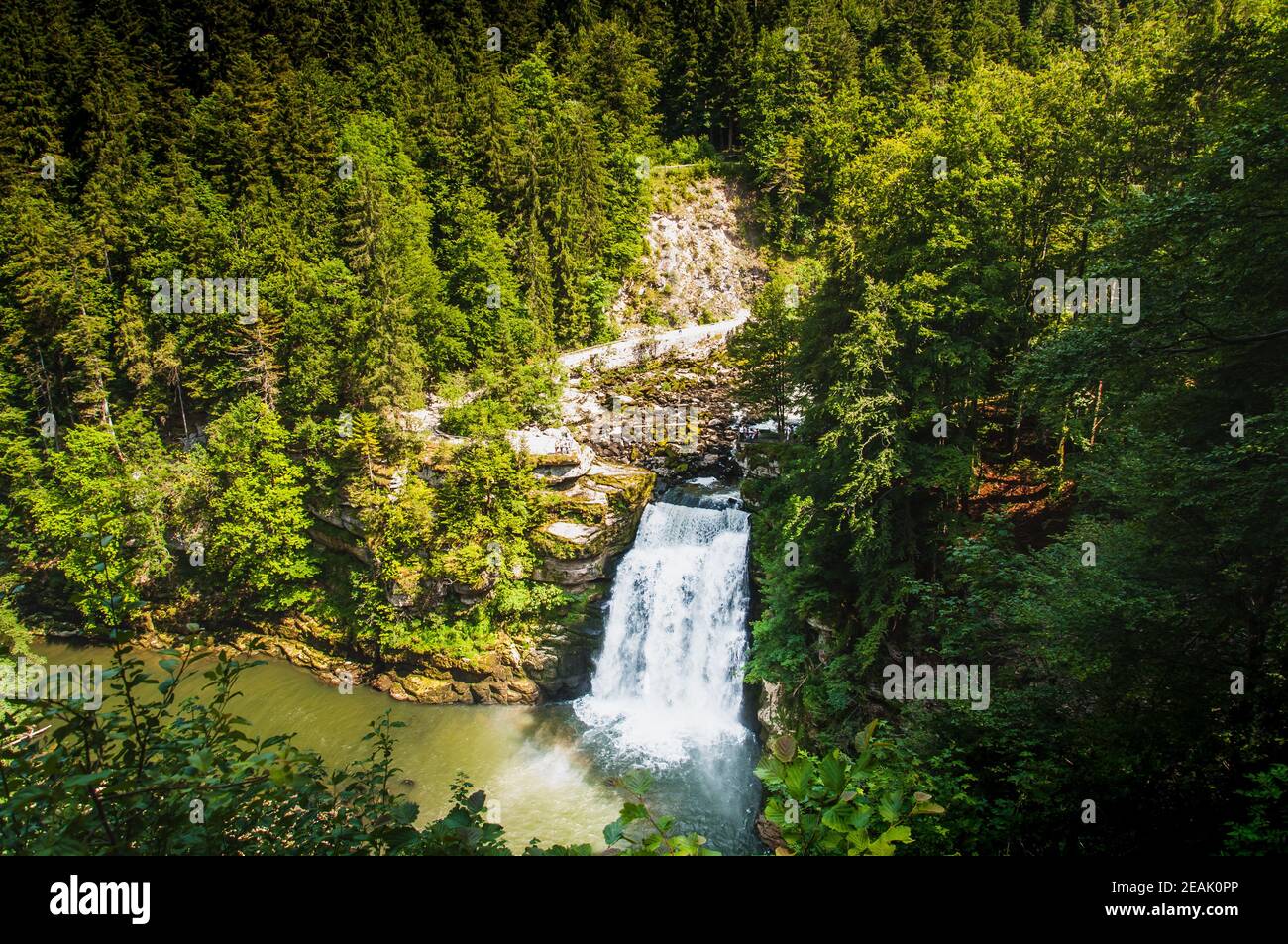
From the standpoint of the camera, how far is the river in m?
15.9

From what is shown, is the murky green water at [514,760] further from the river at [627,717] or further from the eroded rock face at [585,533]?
the eroded rock face at [585,533]

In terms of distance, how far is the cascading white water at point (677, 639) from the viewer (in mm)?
19141

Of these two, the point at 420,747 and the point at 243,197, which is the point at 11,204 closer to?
the point at 243,197

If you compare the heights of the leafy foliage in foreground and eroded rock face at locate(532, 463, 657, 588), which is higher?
the leafy foliage in foreground

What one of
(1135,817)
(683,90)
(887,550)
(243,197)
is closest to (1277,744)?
(1135,817)

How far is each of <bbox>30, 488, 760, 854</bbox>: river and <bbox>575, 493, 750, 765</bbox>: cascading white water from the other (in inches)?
1.5

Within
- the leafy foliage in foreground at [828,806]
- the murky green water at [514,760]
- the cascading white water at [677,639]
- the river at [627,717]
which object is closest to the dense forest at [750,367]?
the leafy foliage in foreground at [828,806]

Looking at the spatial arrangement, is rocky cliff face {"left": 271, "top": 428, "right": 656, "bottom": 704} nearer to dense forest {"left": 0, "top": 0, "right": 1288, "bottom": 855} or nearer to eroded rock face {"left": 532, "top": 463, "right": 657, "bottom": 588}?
eroded rock face {"left": 532, "top": 463, "right": 657, "bottom": 588}

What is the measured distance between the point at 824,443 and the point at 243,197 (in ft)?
97.0

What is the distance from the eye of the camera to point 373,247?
23344 mm

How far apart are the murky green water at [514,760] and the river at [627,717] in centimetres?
4

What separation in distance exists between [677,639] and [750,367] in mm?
10274

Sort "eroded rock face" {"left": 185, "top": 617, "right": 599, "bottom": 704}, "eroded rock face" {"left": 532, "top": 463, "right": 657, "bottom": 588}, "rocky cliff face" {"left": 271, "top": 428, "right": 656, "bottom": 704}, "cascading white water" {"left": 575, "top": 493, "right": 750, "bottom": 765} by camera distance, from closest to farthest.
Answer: "cascading white water" {"left": 575, "top": 493, "right": 750, "bottom": 765}, "eroded rock face" {"left": 185, "top": 617, "right": 599, "bottom": 704}, "rocky cliff face" {"left": 271, "top": 428, "right": 656, "bottom": 704}, "eroded rock face" {"left": 532, "top": 463, "right": 657, "bottom": 588}

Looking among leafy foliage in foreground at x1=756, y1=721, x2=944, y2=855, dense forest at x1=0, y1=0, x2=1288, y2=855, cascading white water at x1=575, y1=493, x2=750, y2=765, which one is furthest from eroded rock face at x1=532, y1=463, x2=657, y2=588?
leafy foliage in foreground at x1=756, y1=721, x2=944, y2=855
